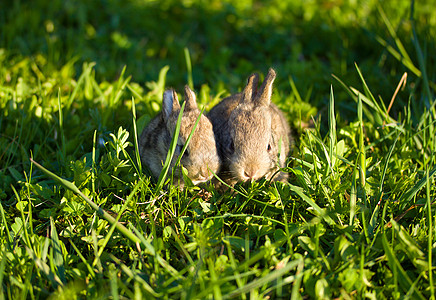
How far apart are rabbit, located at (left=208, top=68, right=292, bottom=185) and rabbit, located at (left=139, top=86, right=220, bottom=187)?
0.14 metres

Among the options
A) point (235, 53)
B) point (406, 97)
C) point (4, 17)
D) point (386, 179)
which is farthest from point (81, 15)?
point (386, 179)

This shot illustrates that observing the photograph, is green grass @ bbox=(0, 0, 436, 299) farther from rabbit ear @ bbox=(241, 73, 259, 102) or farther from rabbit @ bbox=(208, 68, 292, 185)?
rabbit ear @ bbox=(241, 73, 259, 102)

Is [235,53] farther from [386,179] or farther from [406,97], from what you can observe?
[386,179]

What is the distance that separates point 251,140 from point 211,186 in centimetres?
42

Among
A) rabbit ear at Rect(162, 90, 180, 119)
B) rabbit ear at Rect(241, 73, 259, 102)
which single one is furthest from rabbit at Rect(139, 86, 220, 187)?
rabbit ear at Rect(241, 73, 259, 102)

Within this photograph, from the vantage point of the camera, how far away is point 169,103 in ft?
11.0

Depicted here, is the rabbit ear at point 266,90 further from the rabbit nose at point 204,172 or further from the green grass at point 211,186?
the rabbit nose at point 204,172

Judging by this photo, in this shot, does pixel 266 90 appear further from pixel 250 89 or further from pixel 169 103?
pixel 169 103

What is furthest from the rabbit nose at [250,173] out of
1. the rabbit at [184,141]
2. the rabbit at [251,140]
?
the rabbit at [184,141]

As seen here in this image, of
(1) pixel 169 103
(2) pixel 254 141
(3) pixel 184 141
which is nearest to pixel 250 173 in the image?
(2) pixel 254 141

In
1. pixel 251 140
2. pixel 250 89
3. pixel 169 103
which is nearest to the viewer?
pixel 251 140

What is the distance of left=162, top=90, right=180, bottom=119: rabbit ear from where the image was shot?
3281 mm

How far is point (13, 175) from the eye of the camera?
10.3ft

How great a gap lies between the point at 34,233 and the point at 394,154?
8.59ft
